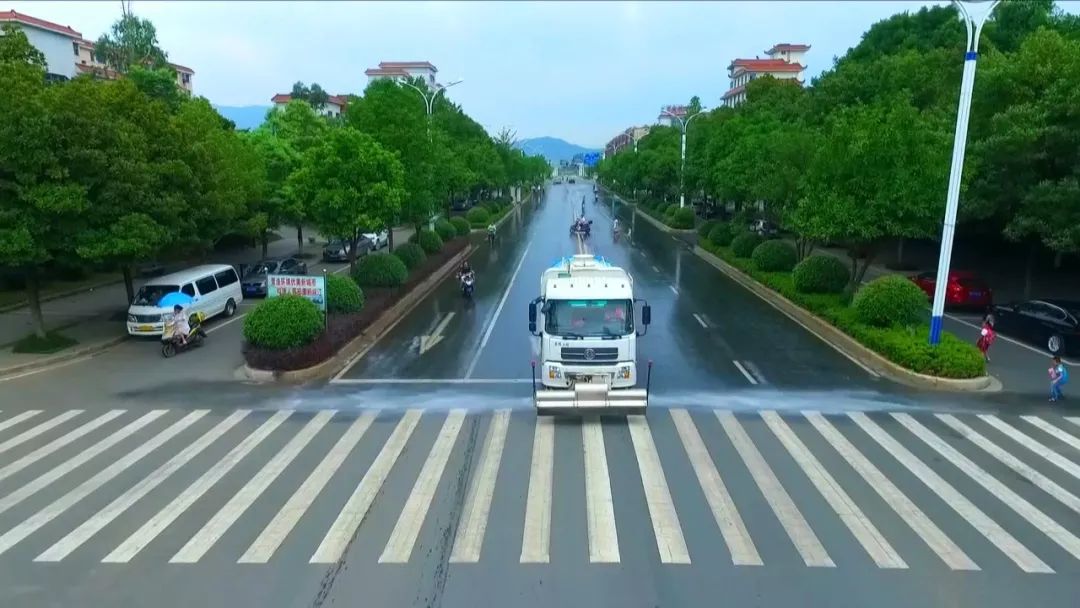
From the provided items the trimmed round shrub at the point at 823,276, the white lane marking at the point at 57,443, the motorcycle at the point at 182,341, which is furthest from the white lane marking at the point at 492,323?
the trimmed round shrub at the point at 823,276

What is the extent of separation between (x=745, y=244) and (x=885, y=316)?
17436 mm

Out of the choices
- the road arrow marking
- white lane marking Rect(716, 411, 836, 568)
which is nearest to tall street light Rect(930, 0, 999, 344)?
white lane marking Rect(716, 411, 836, 568)

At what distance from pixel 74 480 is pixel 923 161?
21.8 m

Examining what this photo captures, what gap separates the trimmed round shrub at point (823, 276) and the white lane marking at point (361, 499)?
1636 cm

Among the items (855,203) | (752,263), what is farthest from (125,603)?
(752,263)

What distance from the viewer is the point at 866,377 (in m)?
18.0

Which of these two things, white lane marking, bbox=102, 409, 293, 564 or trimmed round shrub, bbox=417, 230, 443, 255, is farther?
trimmed round shrub, bbox=417, 230, 443, 255

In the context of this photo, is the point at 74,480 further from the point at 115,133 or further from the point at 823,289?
the point at 823,289

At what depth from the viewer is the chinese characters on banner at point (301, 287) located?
786 inches

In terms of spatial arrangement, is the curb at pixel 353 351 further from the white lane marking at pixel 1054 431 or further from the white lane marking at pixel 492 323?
the white lane marking at pixel 1054 431

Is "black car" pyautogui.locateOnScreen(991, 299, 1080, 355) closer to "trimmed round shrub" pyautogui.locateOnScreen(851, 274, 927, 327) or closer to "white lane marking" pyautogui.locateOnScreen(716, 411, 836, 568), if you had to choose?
"trimmed round shrub" pyautogui.locateOnScreen(851, 274, 927, 327)

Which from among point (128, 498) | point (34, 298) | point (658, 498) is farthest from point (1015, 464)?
point (34, 298)

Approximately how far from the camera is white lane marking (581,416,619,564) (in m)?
9.41

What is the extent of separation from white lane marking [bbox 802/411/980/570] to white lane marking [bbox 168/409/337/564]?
30.9ft
